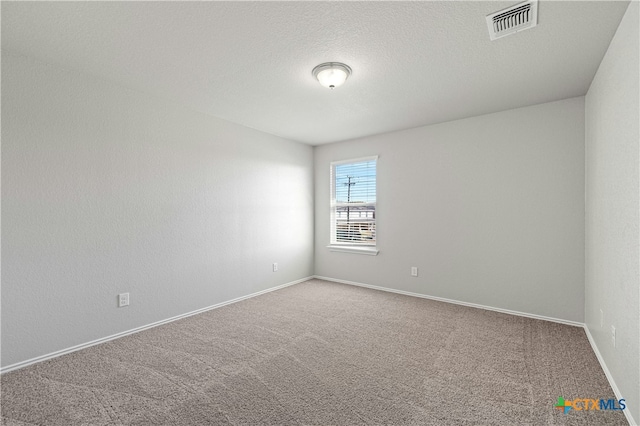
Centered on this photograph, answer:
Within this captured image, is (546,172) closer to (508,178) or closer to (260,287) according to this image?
(508,178)

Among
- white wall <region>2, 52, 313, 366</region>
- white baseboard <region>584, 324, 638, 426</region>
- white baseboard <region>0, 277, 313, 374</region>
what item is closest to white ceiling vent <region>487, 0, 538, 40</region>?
white baseboard <region>584, 324, 638, 426</region>

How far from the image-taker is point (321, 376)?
7.15 ft

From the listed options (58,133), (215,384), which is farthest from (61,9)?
(215,384)

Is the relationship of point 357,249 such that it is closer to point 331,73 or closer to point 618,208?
point 331,73

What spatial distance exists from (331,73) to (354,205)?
9.15ft

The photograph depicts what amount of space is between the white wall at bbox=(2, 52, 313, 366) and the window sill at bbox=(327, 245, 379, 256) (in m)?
1.36

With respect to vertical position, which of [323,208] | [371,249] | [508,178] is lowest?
[371,249]

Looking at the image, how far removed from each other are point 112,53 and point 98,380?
98.6 inches

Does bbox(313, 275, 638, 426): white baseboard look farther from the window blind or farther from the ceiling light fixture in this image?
the ceiling light fixture

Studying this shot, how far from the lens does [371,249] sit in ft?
15.5

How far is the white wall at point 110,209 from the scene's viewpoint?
2.33 metres

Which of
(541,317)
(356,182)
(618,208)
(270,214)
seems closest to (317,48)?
(618,208)

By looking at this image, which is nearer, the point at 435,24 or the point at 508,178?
the point at 435,24

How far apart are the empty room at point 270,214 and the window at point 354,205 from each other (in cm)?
36
